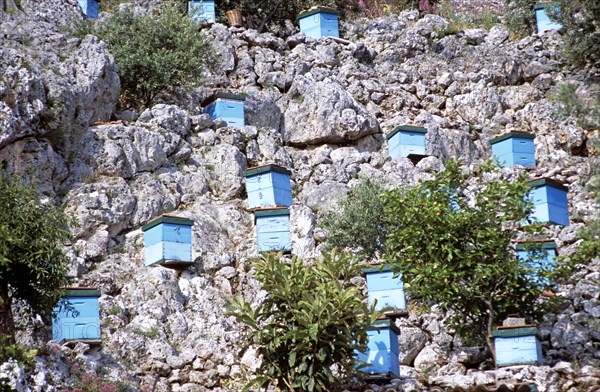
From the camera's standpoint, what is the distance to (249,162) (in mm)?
25656

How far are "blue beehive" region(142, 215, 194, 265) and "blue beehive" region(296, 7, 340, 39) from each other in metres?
11.3

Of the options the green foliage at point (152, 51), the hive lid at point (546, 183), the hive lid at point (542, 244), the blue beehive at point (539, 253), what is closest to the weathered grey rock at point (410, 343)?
the blue beehive at point (539, 253)

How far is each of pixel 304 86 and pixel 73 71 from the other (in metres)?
6.68

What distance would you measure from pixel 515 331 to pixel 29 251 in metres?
8.85

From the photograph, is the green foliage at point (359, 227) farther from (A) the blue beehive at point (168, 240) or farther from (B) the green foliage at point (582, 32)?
(B) the green foliage at point (582, 32)

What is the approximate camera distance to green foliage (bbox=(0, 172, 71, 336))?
17.0 m

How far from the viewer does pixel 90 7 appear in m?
30.1

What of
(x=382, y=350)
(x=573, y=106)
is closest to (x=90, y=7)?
(x=382, y=350)

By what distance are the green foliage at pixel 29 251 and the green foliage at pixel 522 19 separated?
61.0 ft

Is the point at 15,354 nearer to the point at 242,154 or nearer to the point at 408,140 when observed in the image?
the point at 242,154

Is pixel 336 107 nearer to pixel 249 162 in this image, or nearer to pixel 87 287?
pixel 249 162

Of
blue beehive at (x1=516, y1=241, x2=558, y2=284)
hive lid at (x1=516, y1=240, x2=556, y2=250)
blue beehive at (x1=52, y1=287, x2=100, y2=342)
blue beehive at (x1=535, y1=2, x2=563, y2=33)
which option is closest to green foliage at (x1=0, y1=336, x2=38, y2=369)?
blue beehive at (x1=52, y1=287, x2=100, y2=342)

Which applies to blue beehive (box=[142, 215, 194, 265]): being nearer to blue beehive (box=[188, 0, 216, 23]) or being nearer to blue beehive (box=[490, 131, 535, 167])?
blue beehive (box=[490, 131, 535, 167])

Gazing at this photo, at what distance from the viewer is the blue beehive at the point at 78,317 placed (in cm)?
1909
